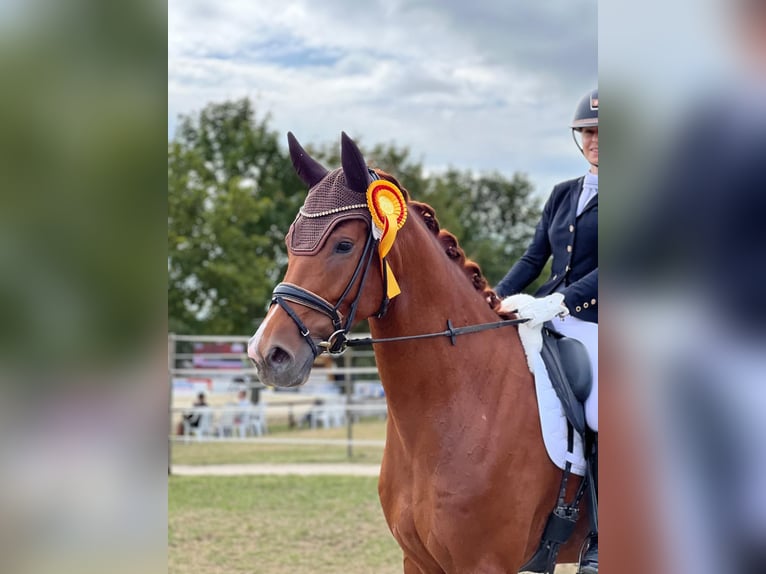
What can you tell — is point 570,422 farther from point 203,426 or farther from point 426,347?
point 203,426

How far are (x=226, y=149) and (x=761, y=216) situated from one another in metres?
30.2

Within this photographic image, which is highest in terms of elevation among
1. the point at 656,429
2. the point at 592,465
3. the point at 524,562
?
the point at 656,429

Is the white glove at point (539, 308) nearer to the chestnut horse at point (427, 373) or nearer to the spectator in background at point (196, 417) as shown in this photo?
the chestnut horse at point (427, 373)

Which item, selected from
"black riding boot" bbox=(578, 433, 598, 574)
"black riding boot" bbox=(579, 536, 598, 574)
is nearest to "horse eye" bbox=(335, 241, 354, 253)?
"black riding boot" bbox=(578, 433, 598, 574)

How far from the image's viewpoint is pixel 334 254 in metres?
2.70

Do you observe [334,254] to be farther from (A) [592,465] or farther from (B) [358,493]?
(B) [358,493]

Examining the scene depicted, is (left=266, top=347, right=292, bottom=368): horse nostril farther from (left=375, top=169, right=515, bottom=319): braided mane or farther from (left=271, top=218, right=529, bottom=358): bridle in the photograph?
(left=375, top=169, right=515, bottom=319): braided mane

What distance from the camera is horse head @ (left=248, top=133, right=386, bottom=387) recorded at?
2543 mm

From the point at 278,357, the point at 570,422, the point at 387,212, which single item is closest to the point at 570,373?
the point at 570,422

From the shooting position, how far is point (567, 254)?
3.64 meters

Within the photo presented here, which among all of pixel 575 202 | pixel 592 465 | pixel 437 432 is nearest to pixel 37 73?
pixel 437 432

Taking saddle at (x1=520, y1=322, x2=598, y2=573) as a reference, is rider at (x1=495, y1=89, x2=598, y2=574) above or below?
above

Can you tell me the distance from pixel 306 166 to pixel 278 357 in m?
0.89

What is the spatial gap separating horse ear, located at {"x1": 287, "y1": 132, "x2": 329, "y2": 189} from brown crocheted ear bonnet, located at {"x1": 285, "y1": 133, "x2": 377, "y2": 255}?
0.13 metres
